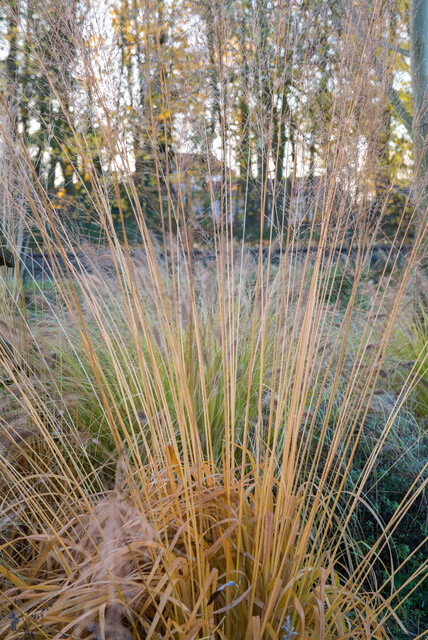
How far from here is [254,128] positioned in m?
1.45

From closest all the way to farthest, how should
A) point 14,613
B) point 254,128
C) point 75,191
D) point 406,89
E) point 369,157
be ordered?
point 14,613
point 369,157
point 254,128
point 406,89
point 75,191

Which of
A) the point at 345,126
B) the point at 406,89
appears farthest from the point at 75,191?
the point at 345,126

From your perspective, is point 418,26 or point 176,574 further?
point 418,26

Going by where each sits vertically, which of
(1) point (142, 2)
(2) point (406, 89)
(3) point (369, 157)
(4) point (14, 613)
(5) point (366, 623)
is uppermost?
(2) point (406, 89)

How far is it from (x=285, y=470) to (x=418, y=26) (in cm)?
323

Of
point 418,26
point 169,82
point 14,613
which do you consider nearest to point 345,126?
point 169,82

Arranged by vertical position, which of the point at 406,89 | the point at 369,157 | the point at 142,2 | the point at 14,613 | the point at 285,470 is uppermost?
the point at 406,89

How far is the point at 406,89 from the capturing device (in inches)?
183

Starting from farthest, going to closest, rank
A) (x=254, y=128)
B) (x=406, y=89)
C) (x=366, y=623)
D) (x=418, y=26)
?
(x=406, y=89) → (x=418, y=26) → (x=254, y=128) → (x=366, y=623)

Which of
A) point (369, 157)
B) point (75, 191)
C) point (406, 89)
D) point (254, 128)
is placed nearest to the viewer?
point (369, 157)

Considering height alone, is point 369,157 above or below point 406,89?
below

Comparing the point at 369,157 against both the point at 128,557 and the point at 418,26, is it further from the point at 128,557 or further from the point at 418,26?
the point at 418,26

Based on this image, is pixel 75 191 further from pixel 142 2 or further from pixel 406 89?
pixel 142 2

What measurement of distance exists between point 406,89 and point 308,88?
394 centimetres
